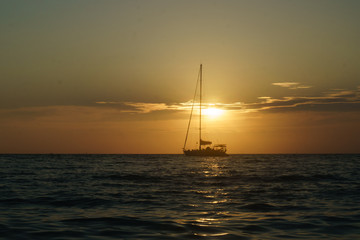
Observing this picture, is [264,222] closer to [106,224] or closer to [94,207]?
[106,224]

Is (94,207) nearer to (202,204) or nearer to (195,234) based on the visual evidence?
(202,204)

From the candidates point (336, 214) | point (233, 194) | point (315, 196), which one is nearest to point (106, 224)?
point (336, 214)

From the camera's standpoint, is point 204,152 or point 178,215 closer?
point 178,215

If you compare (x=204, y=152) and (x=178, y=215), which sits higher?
(x=204, y=152)

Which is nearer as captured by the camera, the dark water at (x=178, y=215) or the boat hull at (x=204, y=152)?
the dark water at (x=178, y=215)

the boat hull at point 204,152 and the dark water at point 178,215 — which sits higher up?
the boat hull at point 204,152

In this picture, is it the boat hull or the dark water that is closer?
the dark water

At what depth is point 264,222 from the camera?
14.4 meters

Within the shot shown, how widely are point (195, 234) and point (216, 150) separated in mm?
116908

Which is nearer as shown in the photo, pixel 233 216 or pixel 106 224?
pixel 106 224

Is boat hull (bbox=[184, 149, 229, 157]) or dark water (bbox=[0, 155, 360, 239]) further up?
boat hull (bbox=[184, 149, 229, 157])

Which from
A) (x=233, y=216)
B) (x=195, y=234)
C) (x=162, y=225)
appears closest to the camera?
(x=195, y=234)

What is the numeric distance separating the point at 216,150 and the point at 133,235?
117003 mm

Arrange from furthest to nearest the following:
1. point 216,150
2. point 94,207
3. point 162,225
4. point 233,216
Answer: point 216,150 → point 94,207 → point 233,216 → point 162,225
